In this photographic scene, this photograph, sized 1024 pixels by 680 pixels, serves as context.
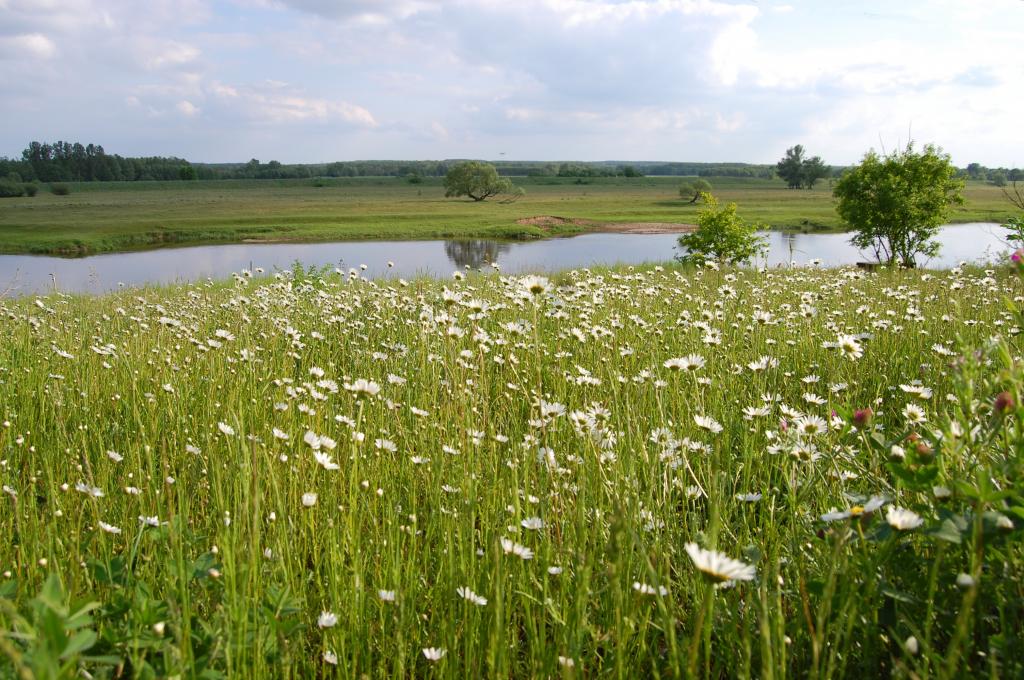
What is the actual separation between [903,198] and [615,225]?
3721 cm

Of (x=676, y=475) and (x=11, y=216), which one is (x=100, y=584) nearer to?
(x=676, y=475)

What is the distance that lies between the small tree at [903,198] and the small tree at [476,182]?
7206 centimetres

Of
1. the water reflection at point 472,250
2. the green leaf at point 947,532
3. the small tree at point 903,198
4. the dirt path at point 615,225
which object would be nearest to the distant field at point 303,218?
the dirt path at point 615,225

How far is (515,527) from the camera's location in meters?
2.04

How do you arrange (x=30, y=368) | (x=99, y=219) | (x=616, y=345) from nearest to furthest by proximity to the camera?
(x=30, y=368) < (x=616, y=345) < (x=99, y=219)

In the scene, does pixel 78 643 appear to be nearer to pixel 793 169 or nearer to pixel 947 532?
pixel 947 532

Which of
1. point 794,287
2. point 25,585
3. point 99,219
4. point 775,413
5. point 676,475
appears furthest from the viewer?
point 99,219

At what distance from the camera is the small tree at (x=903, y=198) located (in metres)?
18.0

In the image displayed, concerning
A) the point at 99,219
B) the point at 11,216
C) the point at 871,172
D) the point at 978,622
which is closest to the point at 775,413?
the point at 978,622

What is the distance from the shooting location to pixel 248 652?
163 centimetres

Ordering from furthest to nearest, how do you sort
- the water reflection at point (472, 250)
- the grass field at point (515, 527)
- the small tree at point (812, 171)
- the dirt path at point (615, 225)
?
the small tree at point (812, 171) < the dirt path at point (615, 225) < the water reflection at point (472, 250) < the grass field at point (515, 527)

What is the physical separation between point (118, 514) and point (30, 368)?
257 cm

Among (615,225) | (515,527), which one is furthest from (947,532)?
(615,225)

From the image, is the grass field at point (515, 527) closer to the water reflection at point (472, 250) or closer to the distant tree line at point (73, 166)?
the water reflection at point (472, 250)
